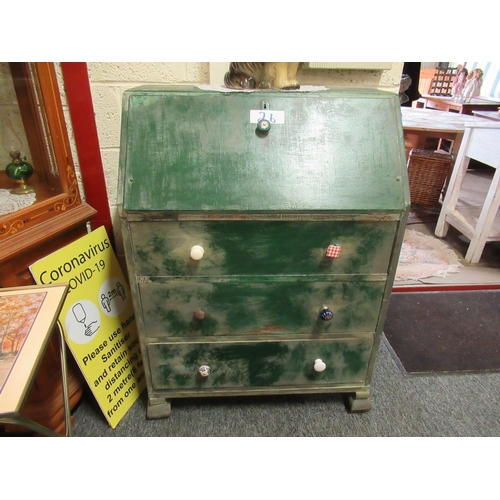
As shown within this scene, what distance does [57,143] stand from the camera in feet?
4.42

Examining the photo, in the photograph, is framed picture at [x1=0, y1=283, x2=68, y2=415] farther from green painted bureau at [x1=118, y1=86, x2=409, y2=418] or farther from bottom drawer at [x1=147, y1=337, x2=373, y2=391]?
bottom drawer at [x1=147, y1=337, x2=373, y2=391]

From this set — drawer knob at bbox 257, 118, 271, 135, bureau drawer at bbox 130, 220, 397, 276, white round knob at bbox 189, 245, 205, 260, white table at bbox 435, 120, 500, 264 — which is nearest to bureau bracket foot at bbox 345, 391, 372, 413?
bureau drawer at bbox 130, 220, 397, 276

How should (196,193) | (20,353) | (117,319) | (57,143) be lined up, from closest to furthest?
(20,353), (196,193), (57,143), (117,319)

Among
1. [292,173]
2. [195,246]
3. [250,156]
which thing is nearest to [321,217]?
[292,173]

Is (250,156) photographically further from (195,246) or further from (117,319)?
(117,319)

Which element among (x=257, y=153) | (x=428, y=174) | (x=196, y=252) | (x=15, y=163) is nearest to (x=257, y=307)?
(x=196, y=252)

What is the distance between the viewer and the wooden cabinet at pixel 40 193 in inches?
47.2

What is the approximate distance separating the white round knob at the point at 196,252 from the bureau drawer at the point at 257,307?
11 cm

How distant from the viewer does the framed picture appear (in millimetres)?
720

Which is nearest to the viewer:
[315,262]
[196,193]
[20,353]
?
[20,353]

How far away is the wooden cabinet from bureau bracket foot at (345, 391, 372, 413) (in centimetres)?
114

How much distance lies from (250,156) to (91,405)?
1.23 meters

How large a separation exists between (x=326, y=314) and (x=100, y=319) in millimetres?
876

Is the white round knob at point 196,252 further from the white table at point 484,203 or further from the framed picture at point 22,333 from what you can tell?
the white table at point 484,203
